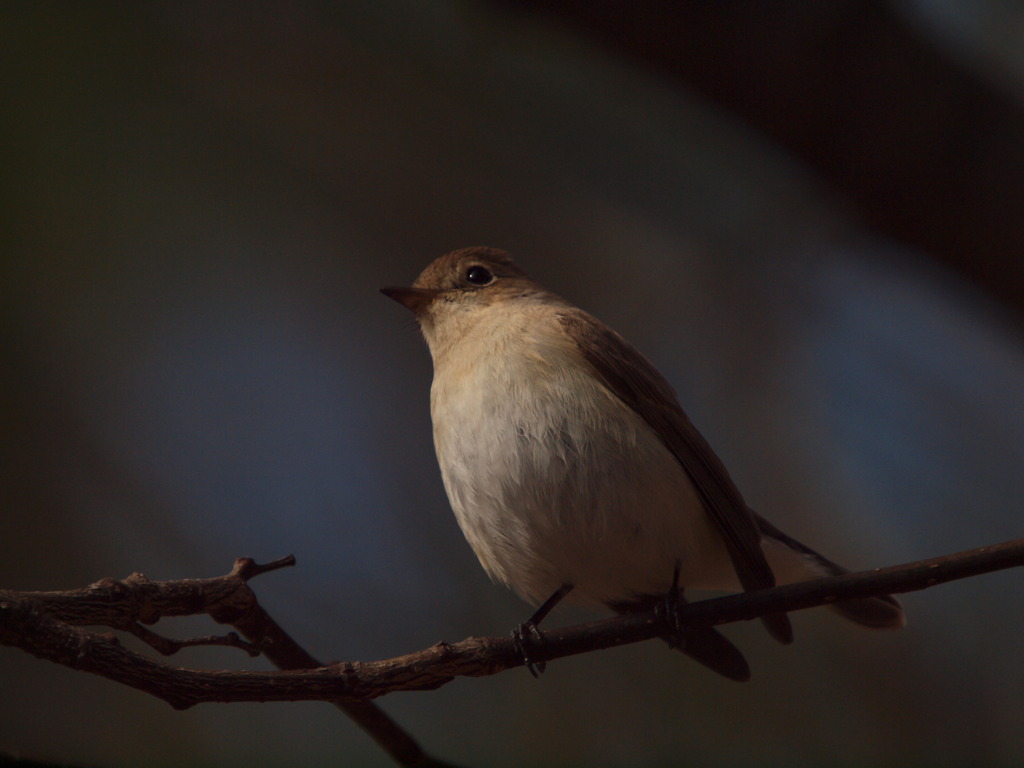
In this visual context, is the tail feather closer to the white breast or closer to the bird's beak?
the white breast

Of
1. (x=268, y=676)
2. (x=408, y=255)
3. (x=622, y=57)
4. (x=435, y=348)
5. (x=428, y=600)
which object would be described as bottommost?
(x=268, y=676)

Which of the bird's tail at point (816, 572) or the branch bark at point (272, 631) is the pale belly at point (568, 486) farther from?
the branch bark at point (272, 631)

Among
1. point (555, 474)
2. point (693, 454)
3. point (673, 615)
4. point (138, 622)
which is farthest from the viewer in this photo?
point (693, 454)

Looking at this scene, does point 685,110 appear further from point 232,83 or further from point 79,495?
point 79,495

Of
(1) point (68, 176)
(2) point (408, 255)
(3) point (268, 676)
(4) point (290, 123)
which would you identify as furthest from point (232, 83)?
(3) point (268, 676)

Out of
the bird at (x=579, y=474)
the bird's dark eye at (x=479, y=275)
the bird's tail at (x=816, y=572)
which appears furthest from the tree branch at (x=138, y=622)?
the bird's tail at (x=816, y=572)

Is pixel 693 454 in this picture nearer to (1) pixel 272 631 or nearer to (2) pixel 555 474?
(2) pixel 555 474

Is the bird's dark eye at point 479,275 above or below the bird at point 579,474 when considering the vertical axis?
above

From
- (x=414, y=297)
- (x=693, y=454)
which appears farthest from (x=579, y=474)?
(x=414, y=297)
